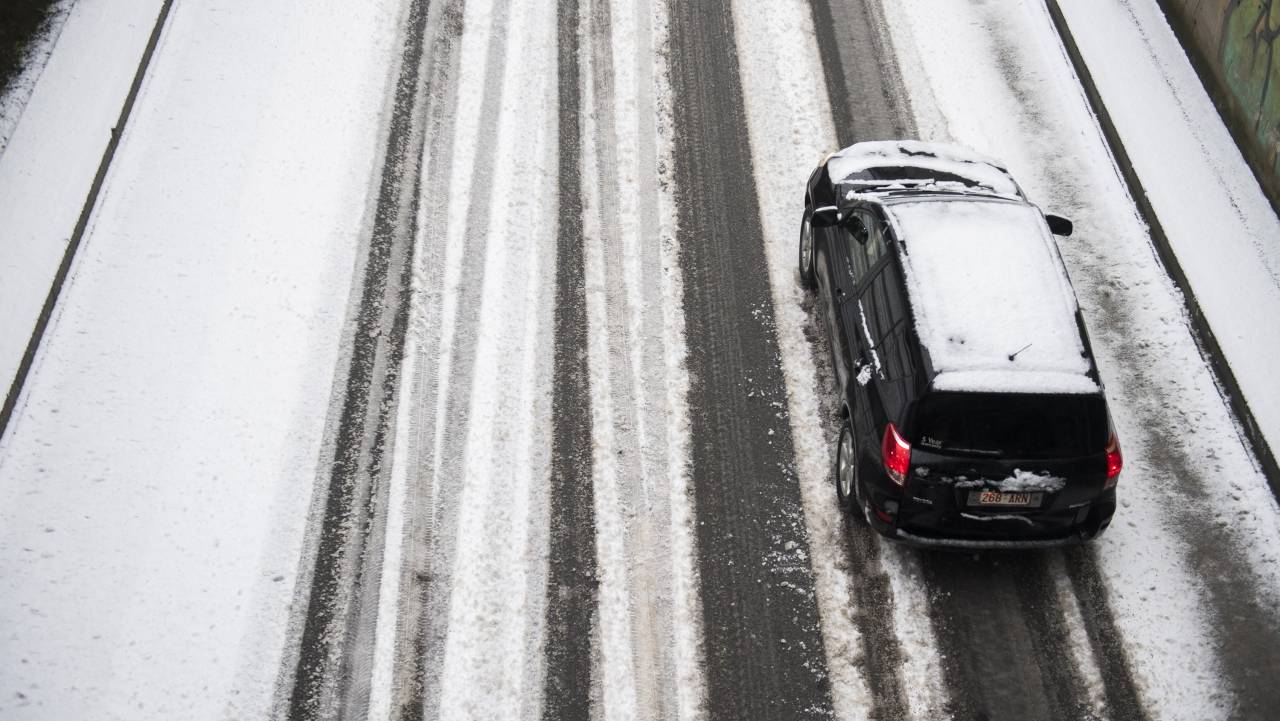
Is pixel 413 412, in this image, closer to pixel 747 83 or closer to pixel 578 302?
pixel 578 302

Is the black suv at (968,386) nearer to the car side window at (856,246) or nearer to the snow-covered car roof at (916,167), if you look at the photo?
the car side window at (856,246)

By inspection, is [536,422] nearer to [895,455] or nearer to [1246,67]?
[895,455]

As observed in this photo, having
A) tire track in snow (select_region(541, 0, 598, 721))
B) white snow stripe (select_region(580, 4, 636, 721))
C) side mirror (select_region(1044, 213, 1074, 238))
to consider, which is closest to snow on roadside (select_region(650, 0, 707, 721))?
white snow stripe (select_region(580, 4, 636, 721))

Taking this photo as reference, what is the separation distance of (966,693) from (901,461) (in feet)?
5.28

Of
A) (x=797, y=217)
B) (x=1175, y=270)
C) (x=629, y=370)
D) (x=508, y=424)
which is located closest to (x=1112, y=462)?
(x=1175, y=270)

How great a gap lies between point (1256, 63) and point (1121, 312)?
3.61 meters

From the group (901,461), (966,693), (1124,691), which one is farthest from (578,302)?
(1124,691)

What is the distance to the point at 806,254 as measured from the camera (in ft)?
31.9

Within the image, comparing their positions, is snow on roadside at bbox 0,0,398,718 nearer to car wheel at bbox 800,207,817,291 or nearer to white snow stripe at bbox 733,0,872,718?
white snow stripe at bbox 733,0,872,718

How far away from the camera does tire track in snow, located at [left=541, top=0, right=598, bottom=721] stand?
7148 millimetres

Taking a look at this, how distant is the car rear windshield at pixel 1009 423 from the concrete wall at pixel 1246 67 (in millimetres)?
5361

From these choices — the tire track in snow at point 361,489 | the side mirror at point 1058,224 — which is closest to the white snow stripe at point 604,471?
the tire track in snow at point 361,489

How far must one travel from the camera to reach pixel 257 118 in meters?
11.0

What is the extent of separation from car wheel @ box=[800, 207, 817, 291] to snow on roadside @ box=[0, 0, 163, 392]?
6774mm
